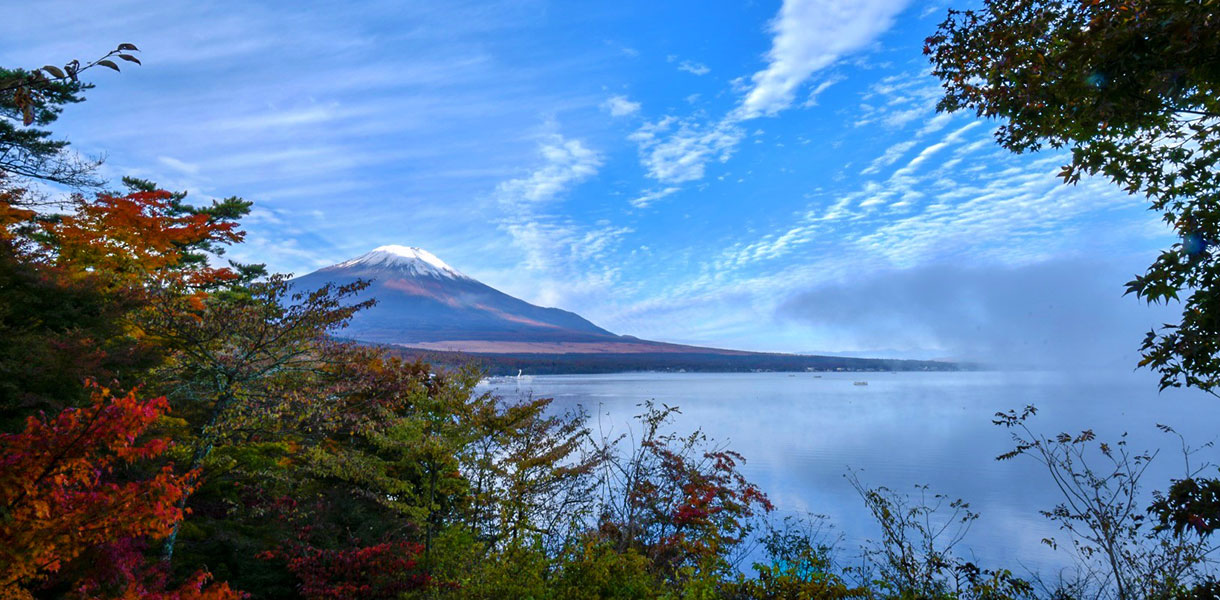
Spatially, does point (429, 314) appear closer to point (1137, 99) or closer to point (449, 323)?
point (449, 323)

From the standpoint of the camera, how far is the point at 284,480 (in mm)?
8891

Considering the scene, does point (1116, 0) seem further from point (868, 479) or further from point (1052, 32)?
point (868, 479)

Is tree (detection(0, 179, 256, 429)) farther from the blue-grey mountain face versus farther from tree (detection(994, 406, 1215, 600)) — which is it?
the blue-grey mountain face

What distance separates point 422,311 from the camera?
178 metres

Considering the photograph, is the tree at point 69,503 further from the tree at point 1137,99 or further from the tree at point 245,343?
the tree at point 1137,99

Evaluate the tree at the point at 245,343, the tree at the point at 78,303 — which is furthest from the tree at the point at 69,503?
the tree at the point at 245,343

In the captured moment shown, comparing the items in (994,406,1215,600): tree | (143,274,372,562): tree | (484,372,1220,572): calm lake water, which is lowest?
(484,372,1220,572): calm lake water

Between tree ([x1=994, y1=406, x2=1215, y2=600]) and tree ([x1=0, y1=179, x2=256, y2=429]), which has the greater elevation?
tree ([x1=0, y1=179, x2=256, y2=429])

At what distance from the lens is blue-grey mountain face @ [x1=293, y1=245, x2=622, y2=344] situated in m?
155

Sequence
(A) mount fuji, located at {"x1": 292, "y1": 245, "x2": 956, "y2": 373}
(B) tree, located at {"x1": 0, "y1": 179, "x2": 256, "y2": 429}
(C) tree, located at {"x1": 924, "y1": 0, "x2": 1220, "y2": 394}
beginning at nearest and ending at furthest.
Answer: (C) tree, located at {"x1": 924, "y1": 0, "x2": 1220, "y2": 394}, (B) tree, located at {"x1": 0, "y1": 179, "x2": 256, "y2": 429}, (A) mount fuji, located at {"x1": 292, "y1": 245, "x2": 956, "y2": 373}

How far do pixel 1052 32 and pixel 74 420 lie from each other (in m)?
7.11

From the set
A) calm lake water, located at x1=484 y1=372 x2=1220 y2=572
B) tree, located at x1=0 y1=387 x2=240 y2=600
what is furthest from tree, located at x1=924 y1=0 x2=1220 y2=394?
calm lake water, located at x1=484 y1=372 x2=1220 y2=572

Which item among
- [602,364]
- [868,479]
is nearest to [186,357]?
[868,479]

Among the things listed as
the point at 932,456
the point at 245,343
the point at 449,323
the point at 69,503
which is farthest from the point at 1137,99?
the point at 449,323
